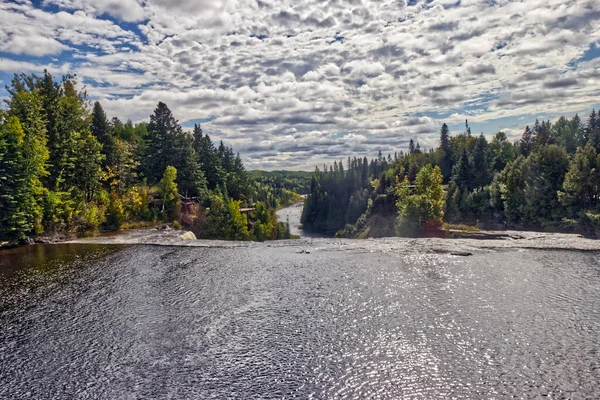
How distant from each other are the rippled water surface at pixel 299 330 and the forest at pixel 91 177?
44.6 feet

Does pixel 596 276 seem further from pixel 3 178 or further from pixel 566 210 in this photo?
pixel 3 178

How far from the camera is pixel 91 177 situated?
59.2 meters

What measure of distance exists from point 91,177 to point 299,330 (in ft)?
168

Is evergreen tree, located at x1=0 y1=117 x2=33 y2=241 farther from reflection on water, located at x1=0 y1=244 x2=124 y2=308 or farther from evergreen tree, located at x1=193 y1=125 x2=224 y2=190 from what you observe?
evergreen tree, located at x1=193 y1=125 x2=224 y2=190

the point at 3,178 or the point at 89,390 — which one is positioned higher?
the point at 3,178

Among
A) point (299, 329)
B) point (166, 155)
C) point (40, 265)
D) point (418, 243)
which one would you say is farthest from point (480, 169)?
point (40, 265)

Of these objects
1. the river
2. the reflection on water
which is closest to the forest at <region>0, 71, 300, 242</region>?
the reflection on water

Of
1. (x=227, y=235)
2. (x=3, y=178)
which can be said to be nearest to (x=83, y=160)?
(x=3, y=178)

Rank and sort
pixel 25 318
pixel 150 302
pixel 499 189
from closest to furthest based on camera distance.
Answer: pixel 25 318, pixel 150 302, pixel 499 189

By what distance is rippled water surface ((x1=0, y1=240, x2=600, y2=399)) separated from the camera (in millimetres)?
16172

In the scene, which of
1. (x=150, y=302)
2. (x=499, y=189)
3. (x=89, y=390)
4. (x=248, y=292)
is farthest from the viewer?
(x=499, y=189)

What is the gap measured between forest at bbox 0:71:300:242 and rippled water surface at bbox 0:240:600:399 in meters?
13.6

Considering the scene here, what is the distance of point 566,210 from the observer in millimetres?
65375

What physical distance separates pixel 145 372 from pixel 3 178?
3528 cm
